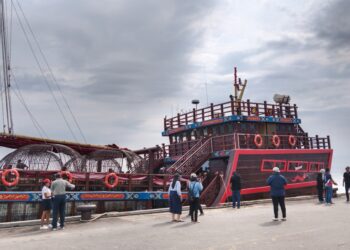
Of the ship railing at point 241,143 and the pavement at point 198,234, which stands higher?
the ship railing at point 241,143

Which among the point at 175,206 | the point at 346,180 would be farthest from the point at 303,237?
the point at 346,180

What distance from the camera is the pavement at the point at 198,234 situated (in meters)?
8.55

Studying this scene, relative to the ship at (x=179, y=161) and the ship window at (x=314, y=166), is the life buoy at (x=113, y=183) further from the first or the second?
the ship window at (x=314, y=166)

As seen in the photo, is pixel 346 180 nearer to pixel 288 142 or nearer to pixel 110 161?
pixel 288 142

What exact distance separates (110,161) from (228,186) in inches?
255

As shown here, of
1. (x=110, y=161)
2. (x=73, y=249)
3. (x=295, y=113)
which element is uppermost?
(x=295, y=113)

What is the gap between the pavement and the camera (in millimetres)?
8547

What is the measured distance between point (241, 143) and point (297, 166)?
454 centimetres

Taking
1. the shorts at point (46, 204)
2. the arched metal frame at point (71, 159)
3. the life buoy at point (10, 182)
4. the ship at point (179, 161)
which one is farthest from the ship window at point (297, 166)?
the life buoy at point (10, 182)

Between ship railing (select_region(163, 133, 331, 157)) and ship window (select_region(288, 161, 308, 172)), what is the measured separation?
1.23 m

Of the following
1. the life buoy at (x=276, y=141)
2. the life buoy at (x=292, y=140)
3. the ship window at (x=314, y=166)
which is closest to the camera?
the life buoy at (x=276, y=141)

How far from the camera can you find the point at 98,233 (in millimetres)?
10750

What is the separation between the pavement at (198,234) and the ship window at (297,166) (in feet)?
34.2

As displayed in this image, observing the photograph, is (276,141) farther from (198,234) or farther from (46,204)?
(46,204)
